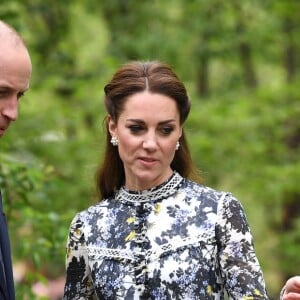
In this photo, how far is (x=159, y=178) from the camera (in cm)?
333

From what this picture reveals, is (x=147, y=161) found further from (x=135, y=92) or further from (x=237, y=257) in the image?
(x=237, y=257)

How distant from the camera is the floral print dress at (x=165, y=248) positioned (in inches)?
124

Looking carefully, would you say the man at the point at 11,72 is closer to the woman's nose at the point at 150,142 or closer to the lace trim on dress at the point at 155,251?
the woman's nose at the point at 150,142

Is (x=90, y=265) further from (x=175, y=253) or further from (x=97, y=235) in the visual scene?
(x=175, y=253)

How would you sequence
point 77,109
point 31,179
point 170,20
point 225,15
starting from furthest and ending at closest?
point 170,20, point 225,15, point 77,109, point 31,179

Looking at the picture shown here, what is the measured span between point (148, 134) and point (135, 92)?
6.7 inches

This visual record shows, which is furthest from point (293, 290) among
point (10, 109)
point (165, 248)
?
point (10, 109)

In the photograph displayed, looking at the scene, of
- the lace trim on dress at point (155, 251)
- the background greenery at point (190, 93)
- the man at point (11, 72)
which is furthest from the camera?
the background greenery at point (190, 93)

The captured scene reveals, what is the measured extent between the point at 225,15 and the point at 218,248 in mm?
10386

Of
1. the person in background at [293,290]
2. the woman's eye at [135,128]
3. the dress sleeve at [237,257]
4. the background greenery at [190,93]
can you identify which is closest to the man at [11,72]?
the woman's eye at [135,128]

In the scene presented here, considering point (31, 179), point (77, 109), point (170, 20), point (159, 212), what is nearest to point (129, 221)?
point (159, 212)

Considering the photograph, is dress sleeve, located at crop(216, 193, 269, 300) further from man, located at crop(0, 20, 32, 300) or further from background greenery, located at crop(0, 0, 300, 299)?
background greenery, located at crop(0, 0, 300, 299)

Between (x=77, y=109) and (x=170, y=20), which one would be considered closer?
(x=77, y=109)

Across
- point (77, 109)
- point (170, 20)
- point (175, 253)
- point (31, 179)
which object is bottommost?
point (175, 253)
